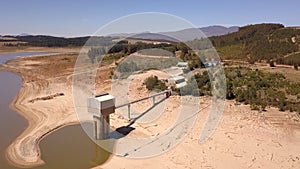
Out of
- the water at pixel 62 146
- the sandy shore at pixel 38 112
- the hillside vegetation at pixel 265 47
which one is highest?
the hillside vegetation at pixel 265 47

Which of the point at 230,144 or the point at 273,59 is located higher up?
the point at 273,59

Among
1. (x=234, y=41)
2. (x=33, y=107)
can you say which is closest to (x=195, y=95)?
(x=33, y=107)

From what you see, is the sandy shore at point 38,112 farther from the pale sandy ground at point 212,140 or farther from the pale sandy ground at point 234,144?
the pale sandy ground at point 234,144

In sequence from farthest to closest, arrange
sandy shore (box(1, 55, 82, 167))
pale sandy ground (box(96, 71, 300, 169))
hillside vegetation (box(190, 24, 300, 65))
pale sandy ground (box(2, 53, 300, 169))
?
hillside vegetation (box(190, 24, 300, 65))
sandy shore (box(1, 55, 82, 167))
pale sandy ground (box(2, 53, 300, 169))
pale sandy ground (box(96, 71, 300, 169))

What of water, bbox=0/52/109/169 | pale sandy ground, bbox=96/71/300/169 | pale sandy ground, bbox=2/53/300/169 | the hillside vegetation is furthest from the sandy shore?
the hillside vegetation

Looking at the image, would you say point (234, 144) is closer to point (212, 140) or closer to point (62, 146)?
point (212, 140)

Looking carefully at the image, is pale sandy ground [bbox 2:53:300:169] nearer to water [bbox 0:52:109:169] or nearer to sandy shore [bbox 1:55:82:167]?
sandy shore [bbox 1:55:82:167]

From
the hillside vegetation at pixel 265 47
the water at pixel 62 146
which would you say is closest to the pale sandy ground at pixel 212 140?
the water at pixel 62 146

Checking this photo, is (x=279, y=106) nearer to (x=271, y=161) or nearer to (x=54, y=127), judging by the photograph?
(x=271, y=161)

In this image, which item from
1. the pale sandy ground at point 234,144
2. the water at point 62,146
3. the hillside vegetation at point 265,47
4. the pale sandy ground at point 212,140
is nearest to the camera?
the pale sandy ground at point 234,144
